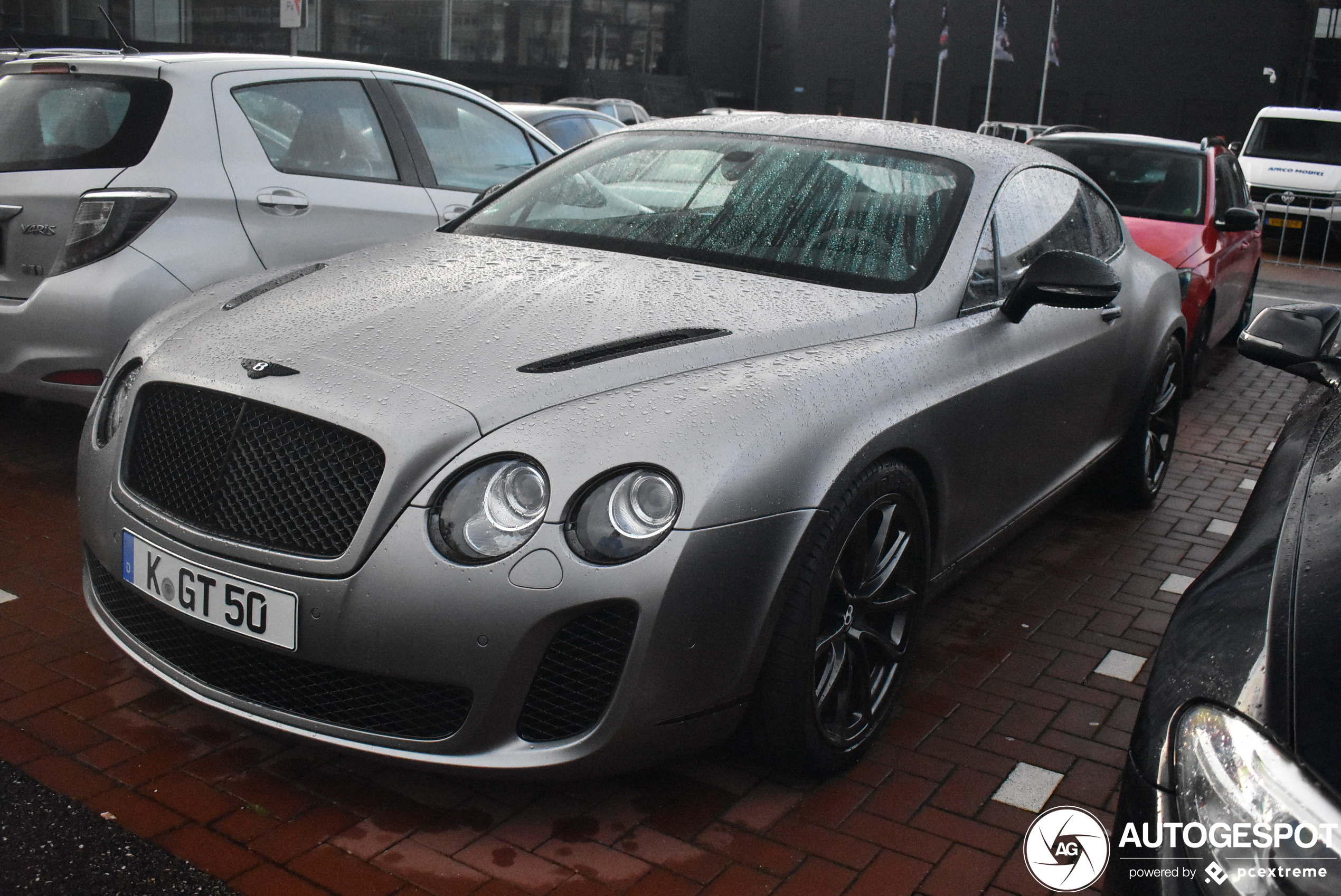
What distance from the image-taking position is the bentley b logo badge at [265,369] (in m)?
2.63

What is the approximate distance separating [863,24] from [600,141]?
46.5m

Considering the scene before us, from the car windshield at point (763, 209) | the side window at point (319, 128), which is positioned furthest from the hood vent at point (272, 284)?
the side window at point (319, 128)

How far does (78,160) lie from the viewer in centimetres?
454

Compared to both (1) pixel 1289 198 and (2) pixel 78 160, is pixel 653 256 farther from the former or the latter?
(1) pixel 1289 198

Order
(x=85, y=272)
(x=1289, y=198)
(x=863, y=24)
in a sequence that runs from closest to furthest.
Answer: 1. (x=85, y=272)
2. (x=1289, y=198)
3. (x=863, y=24)

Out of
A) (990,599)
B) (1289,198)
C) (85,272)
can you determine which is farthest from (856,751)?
(1289,198)

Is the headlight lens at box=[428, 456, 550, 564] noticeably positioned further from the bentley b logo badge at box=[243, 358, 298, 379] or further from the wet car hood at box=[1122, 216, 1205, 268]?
the wet car hood at box=[1122, 216, 1205, 268]

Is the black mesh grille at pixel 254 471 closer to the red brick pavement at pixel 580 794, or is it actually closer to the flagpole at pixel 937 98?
the red brick pavement at pixel 580 794

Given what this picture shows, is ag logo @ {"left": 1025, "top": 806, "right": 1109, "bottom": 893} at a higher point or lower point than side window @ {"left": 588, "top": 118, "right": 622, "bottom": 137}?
lower

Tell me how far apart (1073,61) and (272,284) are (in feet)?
144

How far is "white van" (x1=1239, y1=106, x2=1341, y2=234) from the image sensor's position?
16.3 meters

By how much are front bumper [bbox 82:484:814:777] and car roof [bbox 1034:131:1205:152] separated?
7.11 meters

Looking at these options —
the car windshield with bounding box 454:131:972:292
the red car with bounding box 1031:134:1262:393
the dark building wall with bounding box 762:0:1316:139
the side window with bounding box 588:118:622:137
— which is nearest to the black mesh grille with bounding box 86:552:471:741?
the car windshield with bounding box 454:131:972:292

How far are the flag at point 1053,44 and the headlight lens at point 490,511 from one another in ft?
141
